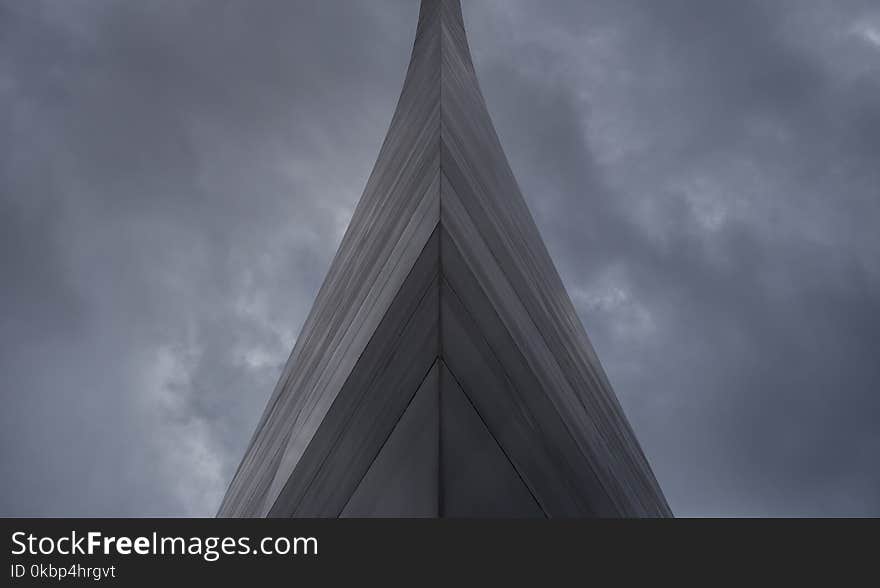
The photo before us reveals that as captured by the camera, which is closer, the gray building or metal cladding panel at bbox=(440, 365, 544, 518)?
metal cladding panel at bbox=(440, 365, 544, 518)

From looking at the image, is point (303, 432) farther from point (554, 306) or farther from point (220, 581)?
point (554, 306)

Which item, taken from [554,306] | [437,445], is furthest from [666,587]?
[554,306]

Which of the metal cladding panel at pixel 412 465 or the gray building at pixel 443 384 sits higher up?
the gray building at pixel 443 384

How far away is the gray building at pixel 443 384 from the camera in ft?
17.5

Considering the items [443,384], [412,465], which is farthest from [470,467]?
[443,384]

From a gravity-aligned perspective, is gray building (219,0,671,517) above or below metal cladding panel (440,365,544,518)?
above

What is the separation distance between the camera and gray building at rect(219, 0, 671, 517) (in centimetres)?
534

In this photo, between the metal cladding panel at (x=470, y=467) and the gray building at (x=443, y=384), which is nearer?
the metal cladding panel at (x=470, y=467)

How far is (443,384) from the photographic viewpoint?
5.33m

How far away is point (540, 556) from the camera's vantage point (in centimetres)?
492

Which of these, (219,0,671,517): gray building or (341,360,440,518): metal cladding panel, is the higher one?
(219,0,671,517): gray building

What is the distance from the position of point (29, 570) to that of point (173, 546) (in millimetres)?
876

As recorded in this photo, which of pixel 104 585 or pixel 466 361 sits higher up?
pixel 466 361

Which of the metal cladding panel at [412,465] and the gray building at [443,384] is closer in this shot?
the metal cladding panel at [412,465]
